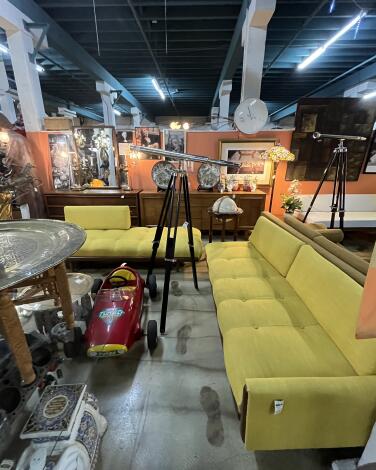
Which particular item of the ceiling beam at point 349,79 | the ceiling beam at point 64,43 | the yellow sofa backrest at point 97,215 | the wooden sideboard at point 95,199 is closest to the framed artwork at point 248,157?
the wooden sideboard at point 95,199

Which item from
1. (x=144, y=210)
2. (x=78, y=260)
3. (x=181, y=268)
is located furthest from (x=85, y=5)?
(x=181, y=268)

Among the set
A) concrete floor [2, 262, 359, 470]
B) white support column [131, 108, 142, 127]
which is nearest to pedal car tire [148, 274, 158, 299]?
concrete floor [2, 262, 359, 470]

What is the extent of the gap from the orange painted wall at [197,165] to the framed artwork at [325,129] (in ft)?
0.57

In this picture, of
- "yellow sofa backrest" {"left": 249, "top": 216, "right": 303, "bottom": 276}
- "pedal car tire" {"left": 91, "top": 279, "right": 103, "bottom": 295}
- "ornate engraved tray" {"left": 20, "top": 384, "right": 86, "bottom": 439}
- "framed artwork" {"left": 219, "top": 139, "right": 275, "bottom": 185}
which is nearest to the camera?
"ornate engraved tray" {"left": 20, "top": 384, "right": 86, "bottom": 439}

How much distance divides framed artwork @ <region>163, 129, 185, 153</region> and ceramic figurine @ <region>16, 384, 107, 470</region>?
432cm

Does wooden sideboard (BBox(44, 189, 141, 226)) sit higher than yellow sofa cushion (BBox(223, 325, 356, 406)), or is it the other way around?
wooden sideboard (BBox(44, 189, 141, 226))

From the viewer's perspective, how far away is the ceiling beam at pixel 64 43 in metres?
3.68

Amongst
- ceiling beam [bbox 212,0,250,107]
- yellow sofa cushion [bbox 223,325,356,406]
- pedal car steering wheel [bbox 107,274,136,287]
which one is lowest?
pedal car steering wheel [bbox 107,274,136,287]

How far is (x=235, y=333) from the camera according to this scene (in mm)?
1571

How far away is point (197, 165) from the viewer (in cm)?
481

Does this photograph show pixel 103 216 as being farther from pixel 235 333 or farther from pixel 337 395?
pixel 337 395

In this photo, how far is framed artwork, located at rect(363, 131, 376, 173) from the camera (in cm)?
456

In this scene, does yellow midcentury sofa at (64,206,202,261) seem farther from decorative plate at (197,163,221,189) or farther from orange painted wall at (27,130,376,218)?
orange painted wall at (27,130,376,218)

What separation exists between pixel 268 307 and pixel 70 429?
1454 millimetres
